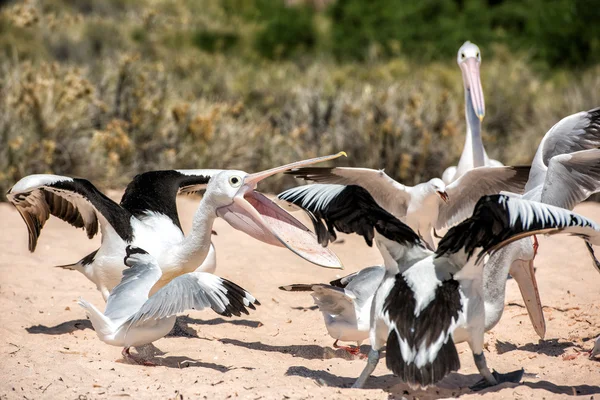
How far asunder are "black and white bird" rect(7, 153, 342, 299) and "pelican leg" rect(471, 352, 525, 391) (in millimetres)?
1197

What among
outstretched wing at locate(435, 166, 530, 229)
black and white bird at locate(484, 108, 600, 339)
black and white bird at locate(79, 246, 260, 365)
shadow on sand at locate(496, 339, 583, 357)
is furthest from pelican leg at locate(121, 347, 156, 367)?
outstretched wing at locate(435, 166, 530, 229)

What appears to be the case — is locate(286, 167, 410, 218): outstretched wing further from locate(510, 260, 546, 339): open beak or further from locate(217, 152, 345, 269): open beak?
locate(510, 260, 546, 339): open beak

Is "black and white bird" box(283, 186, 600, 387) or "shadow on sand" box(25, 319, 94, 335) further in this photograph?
"shadow on sand" box(25, 319, 94, 335)

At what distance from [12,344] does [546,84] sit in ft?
44.5

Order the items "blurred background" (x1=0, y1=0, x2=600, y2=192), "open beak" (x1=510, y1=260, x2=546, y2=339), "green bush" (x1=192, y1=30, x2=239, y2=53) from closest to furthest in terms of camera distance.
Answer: "open beak" (x1=510, y1=260, x2=546, y2=339), "blurred background" (x1=0, y1=0, x2=600, y2=192), "green bush" (x1=192, y1=30, x2=239, y2=53)

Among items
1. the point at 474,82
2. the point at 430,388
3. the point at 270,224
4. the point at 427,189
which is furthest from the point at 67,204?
the point at 474,82

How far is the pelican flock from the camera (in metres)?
4.66

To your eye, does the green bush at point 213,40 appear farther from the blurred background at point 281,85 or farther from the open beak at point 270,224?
the open beak at point 270,224

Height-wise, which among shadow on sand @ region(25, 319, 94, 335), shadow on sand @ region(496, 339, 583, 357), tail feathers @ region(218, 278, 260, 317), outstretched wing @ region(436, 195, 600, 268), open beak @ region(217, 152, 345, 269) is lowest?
shadow on sand @ region(496, 339, 583, 357)

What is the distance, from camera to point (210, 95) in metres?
15.1

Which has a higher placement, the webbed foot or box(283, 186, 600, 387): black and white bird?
box(283, 186, 600, 387): black and white bird

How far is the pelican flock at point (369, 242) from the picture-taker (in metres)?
4.66

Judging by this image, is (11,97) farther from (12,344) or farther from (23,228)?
(12,344)

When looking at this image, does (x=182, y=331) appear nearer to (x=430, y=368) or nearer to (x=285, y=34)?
(x=430, y=368)
